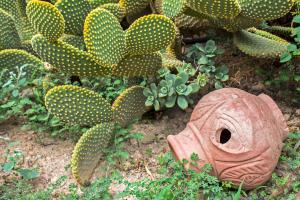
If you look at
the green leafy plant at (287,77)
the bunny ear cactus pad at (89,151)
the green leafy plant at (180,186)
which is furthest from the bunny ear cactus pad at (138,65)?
the green leafy plant at (287,77)

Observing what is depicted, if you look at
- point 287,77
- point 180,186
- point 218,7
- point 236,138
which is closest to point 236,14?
point 218,7

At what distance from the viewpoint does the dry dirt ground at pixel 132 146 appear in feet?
9.95

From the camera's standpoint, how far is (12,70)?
133 inches

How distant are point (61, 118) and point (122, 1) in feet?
3.12

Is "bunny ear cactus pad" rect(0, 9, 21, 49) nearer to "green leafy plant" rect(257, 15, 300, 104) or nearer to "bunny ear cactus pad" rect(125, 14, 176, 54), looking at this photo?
"bunny ear cactus pad" rect(125, 14, 176, 54)

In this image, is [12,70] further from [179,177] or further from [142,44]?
[179,177]

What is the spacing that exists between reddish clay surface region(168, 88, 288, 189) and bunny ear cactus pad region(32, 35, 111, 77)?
644 millimetres

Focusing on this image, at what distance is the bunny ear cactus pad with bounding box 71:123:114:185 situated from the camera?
113 inches

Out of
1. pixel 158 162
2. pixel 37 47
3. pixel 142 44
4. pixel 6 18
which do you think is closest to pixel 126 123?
pixel 158 162

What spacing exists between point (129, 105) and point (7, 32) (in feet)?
3.28

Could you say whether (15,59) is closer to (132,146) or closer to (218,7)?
(132,146)

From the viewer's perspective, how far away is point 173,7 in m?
3.23

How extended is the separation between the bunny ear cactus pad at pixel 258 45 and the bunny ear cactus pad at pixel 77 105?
40.5 inches

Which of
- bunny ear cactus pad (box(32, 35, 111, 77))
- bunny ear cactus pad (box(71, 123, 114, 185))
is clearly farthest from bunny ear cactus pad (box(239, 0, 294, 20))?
bunny ear cactus pad (box(71, 123, 114, 185))
